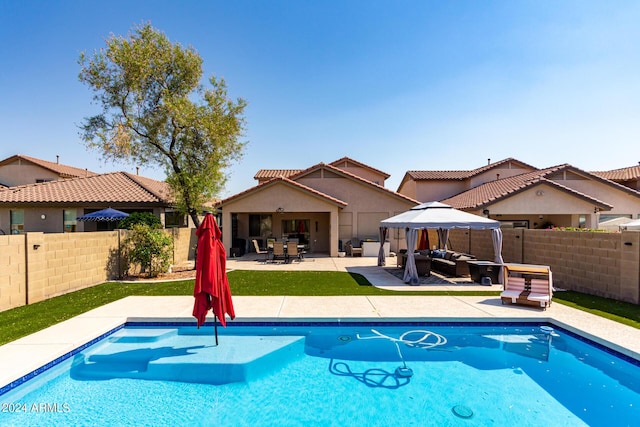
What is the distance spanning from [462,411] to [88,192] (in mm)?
24587

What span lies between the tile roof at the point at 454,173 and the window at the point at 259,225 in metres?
15.9

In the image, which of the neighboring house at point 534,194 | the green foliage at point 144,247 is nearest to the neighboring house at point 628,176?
the neighboring house at point 534,194

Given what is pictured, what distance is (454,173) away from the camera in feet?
103

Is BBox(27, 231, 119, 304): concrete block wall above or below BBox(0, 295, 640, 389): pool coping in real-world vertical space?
above

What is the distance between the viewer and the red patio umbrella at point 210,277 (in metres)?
5.72

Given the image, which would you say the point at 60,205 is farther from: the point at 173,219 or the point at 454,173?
the point at 454,173

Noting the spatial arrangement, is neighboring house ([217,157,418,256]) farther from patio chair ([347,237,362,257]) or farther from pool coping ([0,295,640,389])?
pool coping ([0,295,640,389])

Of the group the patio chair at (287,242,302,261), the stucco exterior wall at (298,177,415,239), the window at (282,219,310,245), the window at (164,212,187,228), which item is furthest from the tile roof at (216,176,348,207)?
the window at (164,212,187,228)

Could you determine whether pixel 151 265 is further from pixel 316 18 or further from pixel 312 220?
pixel 316 18

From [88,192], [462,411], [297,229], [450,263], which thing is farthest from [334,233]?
[88,192]

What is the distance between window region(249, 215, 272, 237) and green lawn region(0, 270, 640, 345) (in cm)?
827

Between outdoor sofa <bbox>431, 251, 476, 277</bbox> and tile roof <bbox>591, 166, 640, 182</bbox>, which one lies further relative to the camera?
tile roof <bbox>591, 166, 640, 182</bbox>

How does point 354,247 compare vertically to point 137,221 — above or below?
below

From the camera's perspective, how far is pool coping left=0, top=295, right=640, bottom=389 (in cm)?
523
